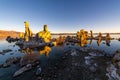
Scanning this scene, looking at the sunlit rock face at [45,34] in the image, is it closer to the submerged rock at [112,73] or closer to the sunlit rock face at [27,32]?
the sunlit rock face at [27,32]

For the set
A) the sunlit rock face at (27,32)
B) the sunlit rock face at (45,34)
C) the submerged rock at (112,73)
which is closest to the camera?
the submerged rock at (112,73)

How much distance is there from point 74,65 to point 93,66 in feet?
17.2

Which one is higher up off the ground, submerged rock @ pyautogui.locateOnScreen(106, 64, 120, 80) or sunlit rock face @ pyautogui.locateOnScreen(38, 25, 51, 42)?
sunlit rock face @ pyautogui.locateOnScreen(38, 25, 51, 42)

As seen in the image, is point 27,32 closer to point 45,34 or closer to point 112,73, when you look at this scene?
point 45,34

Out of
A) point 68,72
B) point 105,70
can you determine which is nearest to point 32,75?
point 68,72

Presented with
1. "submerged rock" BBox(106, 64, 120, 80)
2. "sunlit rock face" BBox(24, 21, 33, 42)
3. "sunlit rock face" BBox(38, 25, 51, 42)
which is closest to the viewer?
"submerged rock" BBox(106, 64, 120, 80)

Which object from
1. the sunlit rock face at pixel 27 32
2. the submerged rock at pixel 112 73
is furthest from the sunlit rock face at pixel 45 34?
the submerged rock at pixel 112 73

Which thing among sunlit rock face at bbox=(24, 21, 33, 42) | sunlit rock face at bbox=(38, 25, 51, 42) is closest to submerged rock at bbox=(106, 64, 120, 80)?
sunlit rock face at bbox=(38, 25, 51, 42)

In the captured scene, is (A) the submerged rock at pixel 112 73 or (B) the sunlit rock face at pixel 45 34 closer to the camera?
(A) the submerged rock at pixel 112 73

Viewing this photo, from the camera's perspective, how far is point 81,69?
28.6 meters

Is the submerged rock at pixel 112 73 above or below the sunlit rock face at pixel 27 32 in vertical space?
below

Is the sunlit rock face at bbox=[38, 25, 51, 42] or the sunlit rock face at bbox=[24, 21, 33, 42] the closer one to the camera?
the sunlit rock face at bbox=[38, 25, 51, 42]

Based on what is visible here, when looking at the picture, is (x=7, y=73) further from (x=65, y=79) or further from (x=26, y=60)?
(x=65, y=79)

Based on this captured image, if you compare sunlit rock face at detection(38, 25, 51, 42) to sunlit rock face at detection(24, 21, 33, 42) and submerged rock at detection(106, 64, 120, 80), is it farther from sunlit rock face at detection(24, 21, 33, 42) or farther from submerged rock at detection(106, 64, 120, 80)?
submerged rock at detection(106, 64, 120, 80)
